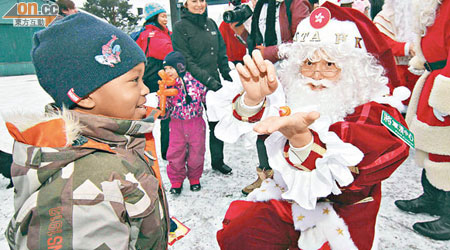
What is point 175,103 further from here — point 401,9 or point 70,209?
point 401,9

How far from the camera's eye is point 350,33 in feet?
4.25

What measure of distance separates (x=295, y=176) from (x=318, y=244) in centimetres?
36

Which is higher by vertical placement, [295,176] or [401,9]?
[401,9]

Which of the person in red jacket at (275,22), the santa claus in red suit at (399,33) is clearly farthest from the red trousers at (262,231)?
the santa claus in red suit at (399,33)

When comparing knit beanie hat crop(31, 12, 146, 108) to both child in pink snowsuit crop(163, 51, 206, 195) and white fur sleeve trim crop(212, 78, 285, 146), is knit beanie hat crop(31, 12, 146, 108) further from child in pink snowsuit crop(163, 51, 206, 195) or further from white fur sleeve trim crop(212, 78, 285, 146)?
child in pink snowsuit crop(163, 51, 206, 195)

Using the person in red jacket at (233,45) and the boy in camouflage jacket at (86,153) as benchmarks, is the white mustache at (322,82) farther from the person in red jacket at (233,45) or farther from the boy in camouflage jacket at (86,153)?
the person in red jacket at (233,45)

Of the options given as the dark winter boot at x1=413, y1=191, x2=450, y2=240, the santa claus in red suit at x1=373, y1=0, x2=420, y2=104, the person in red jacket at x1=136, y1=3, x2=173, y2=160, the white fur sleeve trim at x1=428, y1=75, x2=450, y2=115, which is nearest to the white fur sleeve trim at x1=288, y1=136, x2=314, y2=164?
the white fur sleeve trim at x1=428, y1=75, x2=450, y2=115

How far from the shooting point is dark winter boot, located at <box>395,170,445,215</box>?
2.08 m

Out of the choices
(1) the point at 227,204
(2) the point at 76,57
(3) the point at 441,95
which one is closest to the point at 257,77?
(2) the point at 76,57

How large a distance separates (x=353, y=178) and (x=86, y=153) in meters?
0.96

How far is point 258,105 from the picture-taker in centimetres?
127

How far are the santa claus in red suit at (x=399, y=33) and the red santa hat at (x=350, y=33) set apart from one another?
6.31ft

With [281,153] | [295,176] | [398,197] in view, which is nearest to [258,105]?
[281,153]

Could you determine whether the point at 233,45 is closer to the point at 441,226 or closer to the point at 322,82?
the point at 322,82
